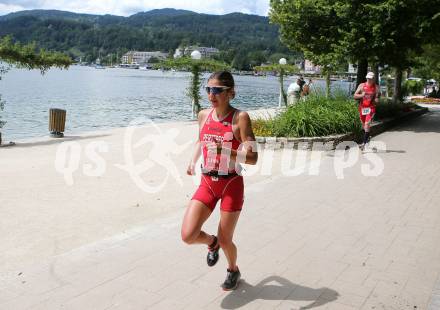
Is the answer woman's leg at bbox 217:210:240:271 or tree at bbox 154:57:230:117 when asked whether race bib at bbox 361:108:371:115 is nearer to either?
woman's leg at bbox 217:210:240:271

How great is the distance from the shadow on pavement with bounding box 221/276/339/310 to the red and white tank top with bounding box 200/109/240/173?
108 cm

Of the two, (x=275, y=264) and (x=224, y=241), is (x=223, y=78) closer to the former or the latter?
(x=224, y=241)

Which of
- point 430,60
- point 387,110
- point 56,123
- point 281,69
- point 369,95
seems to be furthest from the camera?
point 430,60

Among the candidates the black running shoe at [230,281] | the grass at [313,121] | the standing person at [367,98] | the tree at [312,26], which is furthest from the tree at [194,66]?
the black running shoe at [230,281]

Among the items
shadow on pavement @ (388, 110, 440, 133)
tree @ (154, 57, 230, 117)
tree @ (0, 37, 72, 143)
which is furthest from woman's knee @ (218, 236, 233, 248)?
tree @ (154, 57, 230, 117)

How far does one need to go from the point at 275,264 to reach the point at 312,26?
584 inches

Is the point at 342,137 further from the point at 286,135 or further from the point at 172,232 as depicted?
the point at 172,232

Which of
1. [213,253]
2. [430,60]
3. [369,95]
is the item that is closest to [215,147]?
[213,253]

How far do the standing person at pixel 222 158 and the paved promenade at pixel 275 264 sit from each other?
0.62 metres

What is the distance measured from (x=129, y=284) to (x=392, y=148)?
10.4 m

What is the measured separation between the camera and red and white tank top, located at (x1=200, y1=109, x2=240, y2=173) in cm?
378

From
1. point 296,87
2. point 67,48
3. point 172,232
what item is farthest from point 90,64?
point 172,232

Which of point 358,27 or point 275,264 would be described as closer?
point 275,264

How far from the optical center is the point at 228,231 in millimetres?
3922
